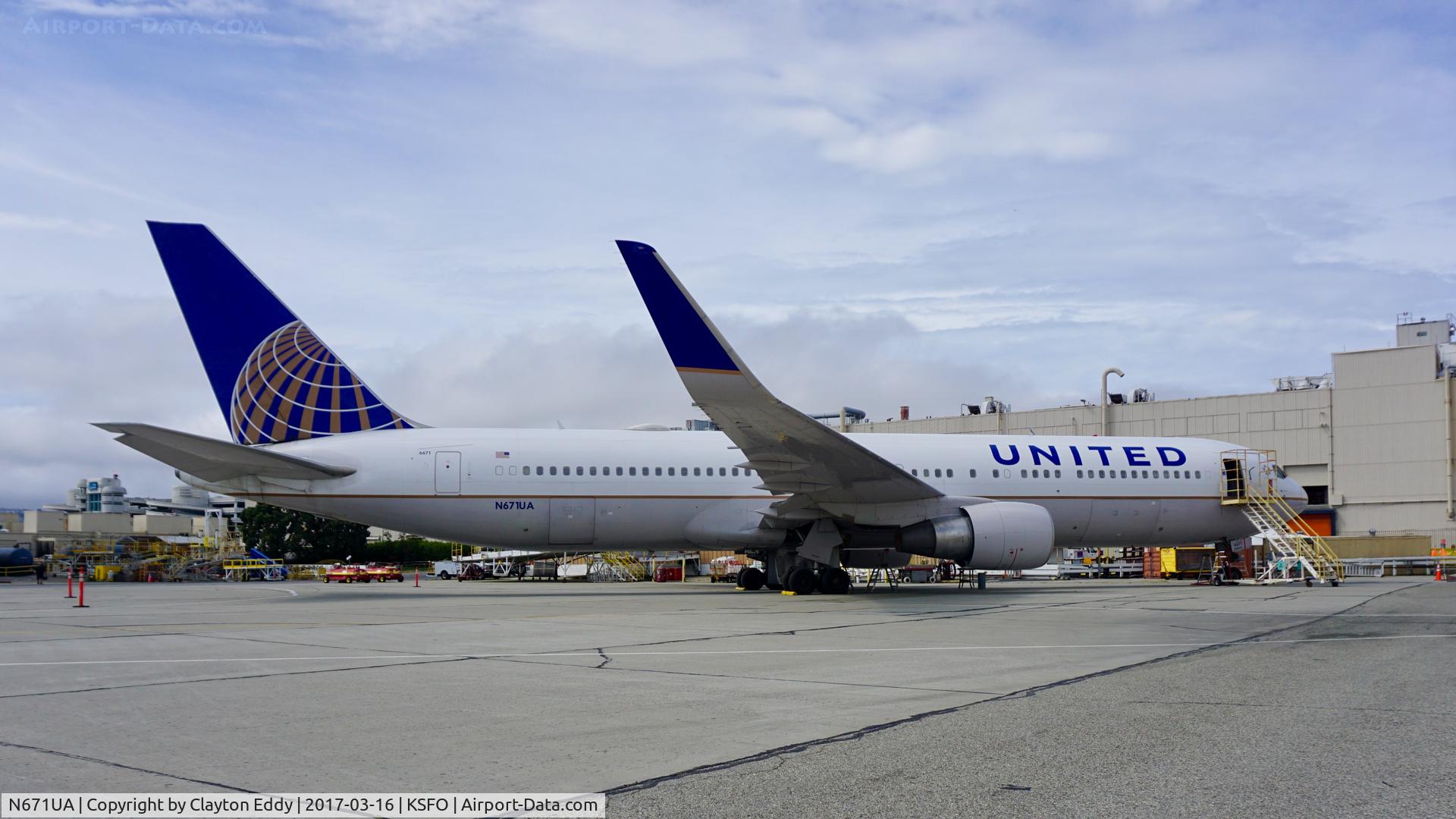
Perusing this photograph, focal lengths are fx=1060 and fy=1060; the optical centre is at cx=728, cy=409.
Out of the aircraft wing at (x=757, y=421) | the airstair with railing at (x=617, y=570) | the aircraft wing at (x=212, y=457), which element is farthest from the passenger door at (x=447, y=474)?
the airstair with railing at (x=617, y=570)

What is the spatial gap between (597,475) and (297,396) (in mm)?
6387

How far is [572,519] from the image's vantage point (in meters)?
22.3

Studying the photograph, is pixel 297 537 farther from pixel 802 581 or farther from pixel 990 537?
pixel 990 537

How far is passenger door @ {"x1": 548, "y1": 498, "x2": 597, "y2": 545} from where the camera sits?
2216cm

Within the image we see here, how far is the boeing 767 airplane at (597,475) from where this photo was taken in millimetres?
20266

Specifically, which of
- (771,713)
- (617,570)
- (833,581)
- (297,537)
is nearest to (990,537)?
(833,581)

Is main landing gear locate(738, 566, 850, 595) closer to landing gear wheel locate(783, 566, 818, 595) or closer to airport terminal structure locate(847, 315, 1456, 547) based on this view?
landing gear wheel locate(783, 566, 818, 595)

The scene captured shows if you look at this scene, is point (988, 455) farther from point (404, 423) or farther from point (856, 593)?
point (404, 423)

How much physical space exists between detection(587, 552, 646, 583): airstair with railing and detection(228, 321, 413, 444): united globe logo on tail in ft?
61.9

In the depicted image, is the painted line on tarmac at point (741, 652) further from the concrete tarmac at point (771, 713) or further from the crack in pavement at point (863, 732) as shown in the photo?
the crack in pavement at point (863, 732)

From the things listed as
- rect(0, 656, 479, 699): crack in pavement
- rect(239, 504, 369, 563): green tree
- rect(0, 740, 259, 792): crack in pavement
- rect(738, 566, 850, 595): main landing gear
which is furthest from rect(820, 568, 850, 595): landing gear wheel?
rect(239, 504, 369, 563): green tree

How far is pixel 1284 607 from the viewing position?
16.9 meters

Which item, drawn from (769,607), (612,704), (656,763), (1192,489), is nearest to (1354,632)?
(769,607)

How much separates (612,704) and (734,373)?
30.1 ft
